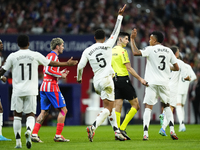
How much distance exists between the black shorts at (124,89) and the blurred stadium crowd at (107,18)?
9.08 metres

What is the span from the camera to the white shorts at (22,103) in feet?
23.2

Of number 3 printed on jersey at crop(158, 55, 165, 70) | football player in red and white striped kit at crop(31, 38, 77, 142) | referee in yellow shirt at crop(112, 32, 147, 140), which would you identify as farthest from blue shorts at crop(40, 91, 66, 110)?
number 3 printed on jersey at crop(158, 55, 165, 70)

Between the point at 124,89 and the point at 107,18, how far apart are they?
37.2 ft

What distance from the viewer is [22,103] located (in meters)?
7.14

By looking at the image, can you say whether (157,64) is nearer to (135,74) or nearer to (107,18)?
(135,74)

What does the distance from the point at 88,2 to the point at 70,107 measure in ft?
20.7

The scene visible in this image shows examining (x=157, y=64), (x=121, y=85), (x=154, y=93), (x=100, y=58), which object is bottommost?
(x=154, y=93)

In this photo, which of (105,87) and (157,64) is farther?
(157,64)

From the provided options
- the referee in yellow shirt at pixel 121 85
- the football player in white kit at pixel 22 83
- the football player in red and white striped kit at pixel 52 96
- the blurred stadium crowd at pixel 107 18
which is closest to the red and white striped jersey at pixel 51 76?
the football player in red and white striped kit at pixel 52 96

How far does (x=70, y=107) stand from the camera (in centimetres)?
1738

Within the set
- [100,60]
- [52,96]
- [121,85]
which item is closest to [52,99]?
[52,96]

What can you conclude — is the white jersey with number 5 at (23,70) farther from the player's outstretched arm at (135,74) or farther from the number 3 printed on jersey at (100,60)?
the player's outstretched arm at (135,74)

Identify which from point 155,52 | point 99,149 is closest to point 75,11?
point 155,52

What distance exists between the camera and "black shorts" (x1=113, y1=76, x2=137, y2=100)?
930 centimetres
